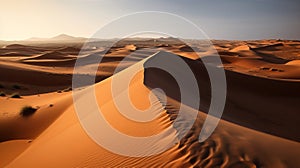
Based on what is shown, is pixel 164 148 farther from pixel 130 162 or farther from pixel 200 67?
pixel 200 67

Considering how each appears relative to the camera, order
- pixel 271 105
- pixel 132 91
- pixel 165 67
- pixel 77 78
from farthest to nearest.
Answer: pixel 77 78
pixel 165 67
pixel 271 105
pixel 132 91

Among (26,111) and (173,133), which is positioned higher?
(173,133)

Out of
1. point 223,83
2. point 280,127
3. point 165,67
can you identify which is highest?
point 165,67

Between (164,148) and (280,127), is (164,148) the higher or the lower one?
the higher one

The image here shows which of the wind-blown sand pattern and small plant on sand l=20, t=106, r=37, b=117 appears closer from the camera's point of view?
the wind-blown sand pattern

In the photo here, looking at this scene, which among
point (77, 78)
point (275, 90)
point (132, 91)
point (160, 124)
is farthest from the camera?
point (77, 78)

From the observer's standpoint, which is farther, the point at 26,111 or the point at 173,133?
the point at 26,111

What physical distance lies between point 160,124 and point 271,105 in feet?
29.1

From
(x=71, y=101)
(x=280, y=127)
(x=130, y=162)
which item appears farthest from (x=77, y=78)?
(x=130, y=162)

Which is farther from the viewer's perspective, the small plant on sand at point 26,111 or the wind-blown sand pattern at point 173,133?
the small plant on sand at point 26,111

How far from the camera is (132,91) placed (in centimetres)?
911

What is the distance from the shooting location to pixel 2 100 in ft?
42.3

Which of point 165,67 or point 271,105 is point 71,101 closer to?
point 165,67

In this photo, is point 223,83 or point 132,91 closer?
point 132,91
